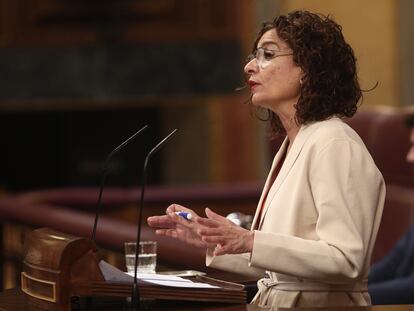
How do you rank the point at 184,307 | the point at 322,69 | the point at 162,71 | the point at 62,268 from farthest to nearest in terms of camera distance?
the point at 162,71 → the point at 322,69 → the point at 184,307 → the point at 62,268

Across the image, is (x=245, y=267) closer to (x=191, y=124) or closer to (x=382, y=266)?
(x=382, y=266)

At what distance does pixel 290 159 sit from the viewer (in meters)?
2.55

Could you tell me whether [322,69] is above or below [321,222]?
above

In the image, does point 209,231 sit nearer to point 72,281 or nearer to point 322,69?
point 72,281

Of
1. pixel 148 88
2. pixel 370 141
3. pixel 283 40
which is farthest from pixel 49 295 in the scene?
pixel 148 88

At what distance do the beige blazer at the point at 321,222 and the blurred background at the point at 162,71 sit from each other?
21.1ft

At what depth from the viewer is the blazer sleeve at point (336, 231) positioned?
2350 millimetres

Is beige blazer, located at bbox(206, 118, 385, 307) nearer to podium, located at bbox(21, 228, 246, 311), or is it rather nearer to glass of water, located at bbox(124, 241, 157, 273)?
podium, located at bbox(21, 228, 246, 311)

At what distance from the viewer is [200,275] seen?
2.85 metres

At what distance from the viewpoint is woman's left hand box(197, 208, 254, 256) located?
233cm

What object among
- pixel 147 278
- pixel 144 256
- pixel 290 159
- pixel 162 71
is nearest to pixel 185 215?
pixel 147 278

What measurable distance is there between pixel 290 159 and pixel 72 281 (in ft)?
1.95

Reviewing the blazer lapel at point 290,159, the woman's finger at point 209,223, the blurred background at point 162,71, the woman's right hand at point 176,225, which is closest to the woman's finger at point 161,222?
the woman's right hand at point 176,225

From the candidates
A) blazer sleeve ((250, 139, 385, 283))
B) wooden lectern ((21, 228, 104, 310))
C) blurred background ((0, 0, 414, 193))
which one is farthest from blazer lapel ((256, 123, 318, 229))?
blurred background ((0, 0, 414, 193))
